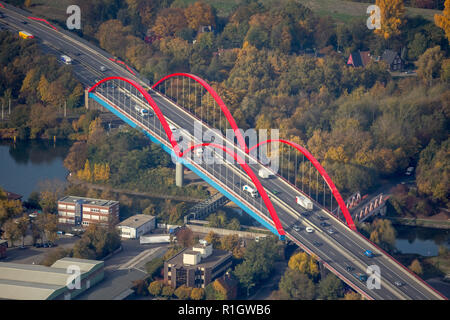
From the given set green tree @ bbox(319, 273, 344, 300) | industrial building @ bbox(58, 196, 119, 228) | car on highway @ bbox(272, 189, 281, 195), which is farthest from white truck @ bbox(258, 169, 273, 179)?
green tree @ bbox(319, 273, 344, 300)

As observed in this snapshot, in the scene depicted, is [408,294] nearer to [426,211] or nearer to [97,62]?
[426,211]

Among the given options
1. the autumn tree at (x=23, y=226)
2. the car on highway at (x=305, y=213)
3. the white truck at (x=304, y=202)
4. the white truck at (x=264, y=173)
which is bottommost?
the autumn tree at (x=23, y=226)

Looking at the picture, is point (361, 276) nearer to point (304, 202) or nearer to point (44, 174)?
point (304, 202)

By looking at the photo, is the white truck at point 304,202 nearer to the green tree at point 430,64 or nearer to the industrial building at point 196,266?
the industrial building at point 196,266

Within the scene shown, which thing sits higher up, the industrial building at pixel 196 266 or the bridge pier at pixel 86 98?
the bridge pier at pixel 86 98

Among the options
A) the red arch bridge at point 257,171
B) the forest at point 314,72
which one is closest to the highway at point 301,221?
the red arch bridge at point 257,171

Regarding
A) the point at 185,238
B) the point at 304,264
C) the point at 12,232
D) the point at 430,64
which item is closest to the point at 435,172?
the point at 430,64
